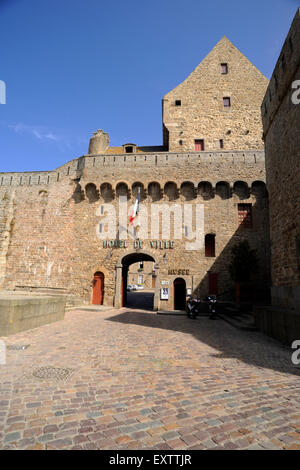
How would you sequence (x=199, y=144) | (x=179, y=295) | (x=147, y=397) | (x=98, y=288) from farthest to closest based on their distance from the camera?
(x=199, y=144)
(x=179, y=295)
(x=98, y=288)
(x=147, y=397)

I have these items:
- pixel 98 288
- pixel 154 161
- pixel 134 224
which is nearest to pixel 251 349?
pixel 134 224

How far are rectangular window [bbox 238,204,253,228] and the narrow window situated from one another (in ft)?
7.20

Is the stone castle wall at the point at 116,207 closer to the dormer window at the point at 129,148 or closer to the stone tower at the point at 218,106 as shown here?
the dormer window at the point at 129,148

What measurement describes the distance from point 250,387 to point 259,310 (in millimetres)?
6526

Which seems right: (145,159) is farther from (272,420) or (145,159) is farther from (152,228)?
(272,420)

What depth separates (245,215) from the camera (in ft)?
60.0

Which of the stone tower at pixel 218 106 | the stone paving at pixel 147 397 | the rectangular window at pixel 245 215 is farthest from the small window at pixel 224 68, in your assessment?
the stone paving at pixel 147 397

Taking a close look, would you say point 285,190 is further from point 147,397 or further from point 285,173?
point 147,397

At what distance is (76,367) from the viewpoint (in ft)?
16.0

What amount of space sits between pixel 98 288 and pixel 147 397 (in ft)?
50.9

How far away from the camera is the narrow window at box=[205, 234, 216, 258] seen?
18.2 m

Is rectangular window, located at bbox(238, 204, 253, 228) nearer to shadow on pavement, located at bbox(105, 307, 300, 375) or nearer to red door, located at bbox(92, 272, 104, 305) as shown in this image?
shadow on pavement, located at bbox(105, 307, 300, 375)

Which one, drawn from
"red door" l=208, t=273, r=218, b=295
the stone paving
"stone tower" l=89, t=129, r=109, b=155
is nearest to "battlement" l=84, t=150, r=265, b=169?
"stone tower" l=89, t=129, r=109, b=155
